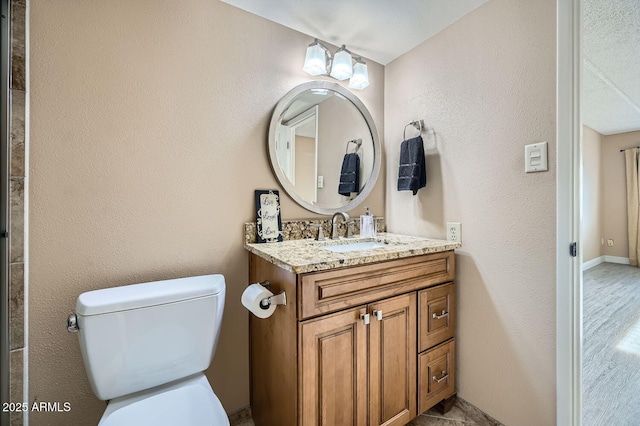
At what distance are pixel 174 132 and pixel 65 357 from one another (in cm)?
102

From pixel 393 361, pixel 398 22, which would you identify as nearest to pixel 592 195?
pixel 398 22

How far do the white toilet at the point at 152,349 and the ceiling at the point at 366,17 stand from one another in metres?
1.40

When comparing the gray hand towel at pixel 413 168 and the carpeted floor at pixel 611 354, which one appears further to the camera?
the gray hand towel at pixel 413 168

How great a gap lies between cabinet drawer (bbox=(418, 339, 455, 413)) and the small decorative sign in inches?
37.3

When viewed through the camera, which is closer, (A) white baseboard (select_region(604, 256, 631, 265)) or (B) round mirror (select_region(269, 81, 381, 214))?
(B) round mirror (select_region(269, 81, 381, 214))

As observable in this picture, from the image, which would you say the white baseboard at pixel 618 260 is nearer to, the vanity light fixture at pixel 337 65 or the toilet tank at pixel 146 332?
the vanity light fixture at pixel 337 65

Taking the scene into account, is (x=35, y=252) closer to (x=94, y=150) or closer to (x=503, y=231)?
(x=94, y=150)

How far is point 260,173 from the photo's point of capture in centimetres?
150

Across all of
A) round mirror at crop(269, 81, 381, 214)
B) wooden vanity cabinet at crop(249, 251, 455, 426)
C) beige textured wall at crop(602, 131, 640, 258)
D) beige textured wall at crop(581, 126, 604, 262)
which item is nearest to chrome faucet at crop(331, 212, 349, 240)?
round mirror at crop(269, 81, 381, 214)

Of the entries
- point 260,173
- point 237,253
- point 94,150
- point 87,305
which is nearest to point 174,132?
point 94,150

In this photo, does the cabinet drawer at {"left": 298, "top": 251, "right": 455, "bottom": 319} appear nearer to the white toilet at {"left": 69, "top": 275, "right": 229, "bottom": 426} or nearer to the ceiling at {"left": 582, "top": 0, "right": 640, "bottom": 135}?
the white toilet at {"left": 69, "top": 275, "right": 229, "bottom": 426}

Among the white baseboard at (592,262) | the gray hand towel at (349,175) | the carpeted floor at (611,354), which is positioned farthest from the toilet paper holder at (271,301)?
the white baseboard at (592,262)

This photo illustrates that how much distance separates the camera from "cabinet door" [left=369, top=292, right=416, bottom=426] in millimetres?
1170

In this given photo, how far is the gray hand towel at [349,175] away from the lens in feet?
5.83
